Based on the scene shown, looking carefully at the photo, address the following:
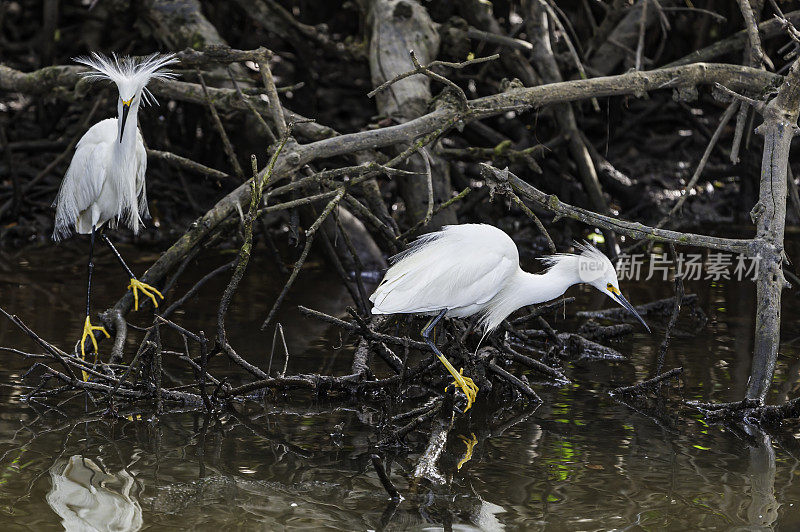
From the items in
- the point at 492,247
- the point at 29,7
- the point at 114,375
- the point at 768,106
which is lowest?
the point at 114,375

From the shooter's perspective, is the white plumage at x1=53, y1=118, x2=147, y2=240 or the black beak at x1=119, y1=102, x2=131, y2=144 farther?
the white plumage at x1=53, y1=118, x2=147, y2=240

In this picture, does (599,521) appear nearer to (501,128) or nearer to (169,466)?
(169,466)

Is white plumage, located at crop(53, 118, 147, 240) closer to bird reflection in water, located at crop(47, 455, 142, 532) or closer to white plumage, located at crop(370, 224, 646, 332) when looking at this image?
white plumage, located at crop(370, 224, 646, 332)

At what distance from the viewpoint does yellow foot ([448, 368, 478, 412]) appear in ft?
13.4

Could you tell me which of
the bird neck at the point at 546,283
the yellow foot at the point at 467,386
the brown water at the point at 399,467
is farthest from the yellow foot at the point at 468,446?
the bird neck at the point at 546,283

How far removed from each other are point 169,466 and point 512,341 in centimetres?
234

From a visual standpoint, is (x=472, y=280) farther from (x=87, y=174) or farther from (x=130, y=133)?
(x=87, y=174)

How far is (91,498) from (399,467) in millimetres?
1156

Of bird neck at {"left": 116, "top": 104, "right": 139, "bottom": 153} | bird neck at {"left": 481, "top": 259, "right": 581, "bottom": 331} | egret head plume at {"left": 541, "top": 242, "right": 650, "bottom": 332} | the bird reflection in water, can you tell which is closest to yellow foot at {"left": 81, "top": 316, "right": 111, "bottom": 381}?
bird neck at {"left": 116, "top": 104, "right": 139, "bottom": 153}

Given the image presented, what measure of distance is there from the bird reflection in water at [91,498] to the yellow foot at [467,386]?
4.64 feet

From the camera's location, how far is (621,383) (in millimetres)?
4828

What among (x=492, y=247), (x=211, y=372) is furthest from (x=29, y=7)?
(x=492, y=247)

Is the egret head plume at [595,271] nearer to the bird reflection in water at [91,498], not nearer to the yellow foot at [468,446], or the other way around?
the yellow foot at [468,446]

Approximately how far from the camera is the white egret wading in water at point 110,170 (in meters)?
5.04
